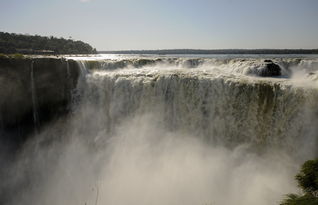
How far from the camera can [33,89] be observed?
556 inches

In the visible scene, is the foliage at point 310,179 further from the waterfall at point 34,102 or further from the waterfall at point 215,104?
the waterfall at point 34,102

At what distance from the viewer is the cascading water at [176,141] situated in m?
9.27

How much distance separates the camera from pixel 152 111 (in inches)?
508

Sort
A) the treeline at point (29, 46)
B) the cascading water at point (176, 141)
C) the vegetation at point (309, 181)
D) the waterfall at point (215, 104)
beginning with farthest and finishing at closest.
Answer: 1. the treeline at point (29, 46)
2. the waterfall at point (215, 104)
3. the cascading water at point (176, 141)
4. the vegetation at point (309, 181)

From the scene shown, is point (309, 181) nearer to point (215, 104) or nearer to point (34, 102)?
point (215, 104)

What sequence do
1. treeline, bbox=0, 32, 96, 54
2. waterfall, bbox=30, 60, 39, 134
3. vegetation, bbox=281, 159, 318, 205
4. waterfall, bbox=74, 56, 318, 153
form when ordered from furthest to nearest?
treeline, bbox=0, 32, 96, 54
waterfall, bbox=30, 60, 39, 134
waterfall, bbox=74, 56, 318, 153
vegetation, bbox=281, 159, 318, 205

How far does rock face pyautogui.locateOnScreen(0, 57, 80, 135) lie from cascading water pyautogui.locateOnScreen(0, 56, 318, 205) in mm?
531

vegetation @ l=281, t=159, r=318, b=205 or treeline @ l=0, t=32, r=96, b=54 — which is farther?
treeline @ l=0, t=32, r=96, b=54

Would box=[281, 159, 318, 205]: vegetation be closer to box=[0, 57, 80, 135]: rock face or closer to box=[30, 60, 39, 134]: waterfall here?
box=[0, 57, 80, 135]: rock face

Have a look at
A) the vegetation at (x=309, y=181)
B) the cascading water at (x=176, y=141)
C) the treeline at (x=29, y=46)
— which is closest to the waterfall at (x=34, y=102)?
the cascading water at (x=176, y=141)

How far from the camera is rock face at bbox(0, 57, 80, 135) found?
13.5 m

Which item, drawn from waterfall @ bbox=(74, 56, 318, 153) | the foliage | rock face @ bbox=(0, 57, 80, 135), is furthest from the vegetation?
rock face @ bbox=(0, 57, 80, 135)

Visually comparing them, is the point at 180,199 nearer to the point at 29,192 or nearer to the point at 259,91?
the point at 259,91

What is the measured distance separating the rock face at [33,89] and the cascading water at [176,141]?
531 mm
